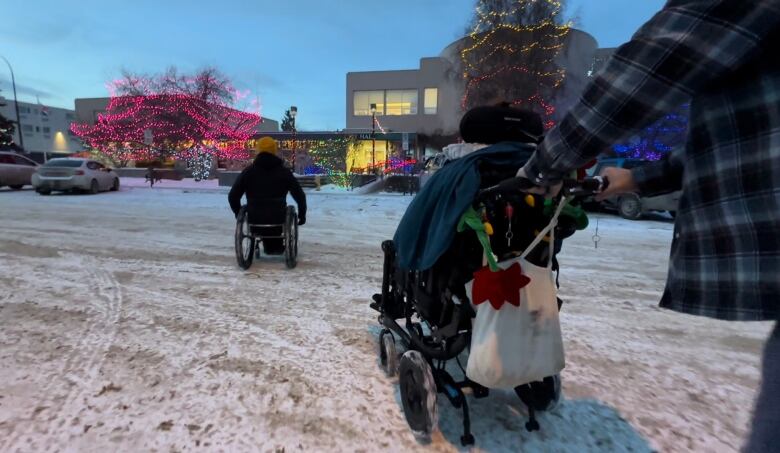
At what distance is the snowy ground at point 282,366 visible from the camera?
2166 millimetres

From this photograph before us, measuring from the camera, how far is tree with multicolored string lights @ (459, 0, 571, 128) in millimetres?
22812

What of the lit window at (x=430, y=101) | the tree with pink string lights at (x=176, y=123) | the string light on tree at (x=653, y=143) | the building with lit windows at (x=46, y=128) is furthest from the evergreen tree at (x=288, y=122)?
the building with lit windows at (x=46, y=128)

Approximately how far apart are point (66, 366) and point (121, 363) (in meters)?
0.33

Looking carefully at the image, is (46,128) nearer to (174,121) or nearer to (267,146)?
(174,121)

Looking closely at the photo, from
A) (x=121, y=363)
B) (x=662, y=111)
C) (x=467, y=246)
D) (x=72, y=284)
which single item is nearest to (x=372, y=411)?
(x=467, y=246)

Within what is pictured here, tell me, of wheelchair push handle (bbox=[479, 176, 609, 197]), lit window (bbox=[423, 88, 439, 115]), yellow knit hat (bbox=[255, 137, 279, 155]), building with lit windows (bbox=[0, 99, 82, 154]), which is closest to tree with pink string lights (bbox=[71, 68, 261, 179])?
lit window (bbox=[423, 88, 439, 115])

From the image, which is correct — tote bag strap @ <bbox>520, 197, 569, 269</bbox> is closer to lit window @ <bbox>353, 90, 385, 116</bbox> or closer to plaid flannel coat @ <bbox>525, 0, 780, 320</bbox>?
plaid flannel coat @ <bbox>525, 0, 780, 320</bbox>

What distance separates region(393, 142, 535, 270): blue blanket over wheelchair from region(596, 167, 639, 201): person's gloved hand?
0.43 metres

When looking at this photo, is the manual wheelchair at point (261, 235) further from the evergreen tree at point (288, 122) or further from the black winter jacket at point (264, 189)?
the evergreen tree at point (288, 122)

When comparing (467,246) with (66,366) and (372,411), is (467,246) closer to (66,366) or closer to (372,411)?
(372,411)

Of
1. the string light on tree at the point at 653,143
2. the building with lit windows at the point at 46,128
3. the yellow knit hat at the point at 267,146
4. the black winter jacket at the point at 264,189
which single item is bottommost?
the black winter jacket at the point at 264,189

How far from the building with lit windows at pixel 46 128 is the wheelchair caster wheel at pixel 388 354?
8271 cm

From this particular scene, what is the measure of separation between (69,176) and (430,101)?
3108 centimetres

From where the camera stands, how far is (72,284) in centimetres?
465
